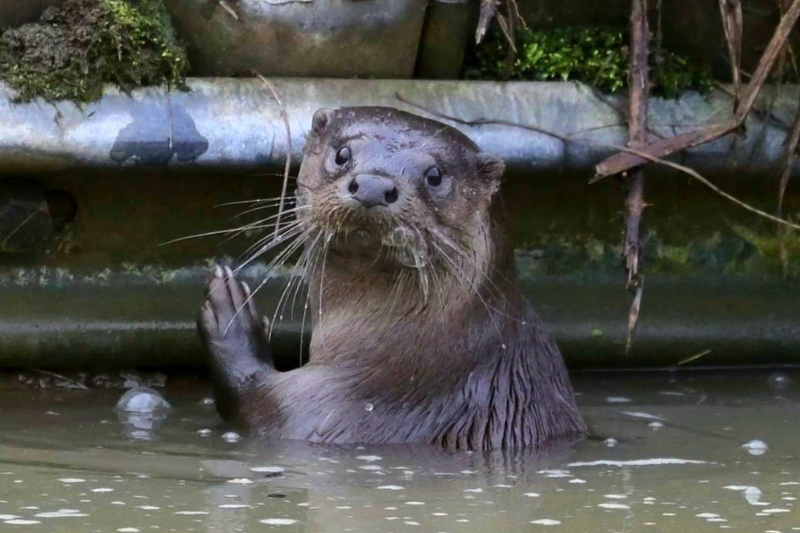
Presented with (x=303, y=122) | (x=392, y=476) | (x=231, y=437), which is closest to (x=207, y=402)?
(x=231, y=437)

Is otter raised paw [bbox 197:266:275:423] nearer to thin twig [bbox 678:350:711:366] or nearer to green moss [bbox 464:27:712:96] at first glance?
green moss [bbox 464:27:712:96]

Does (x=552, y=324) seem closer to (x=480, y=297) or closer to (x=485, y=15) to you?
(x=480, y=297)

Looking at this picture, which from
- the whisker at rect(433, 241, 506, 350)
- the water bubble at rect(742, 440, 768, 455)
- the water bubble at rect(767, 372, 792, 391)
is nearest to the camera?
the water bubble at rect(742, 440, 768, 455)

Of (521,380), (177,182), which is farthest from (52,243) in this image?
(521,380)

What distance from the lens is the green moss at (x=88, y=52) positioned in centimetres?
430

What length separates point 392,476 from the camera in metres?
3.65

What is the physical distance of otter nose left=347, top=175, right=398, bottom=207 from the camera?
3.88 meters

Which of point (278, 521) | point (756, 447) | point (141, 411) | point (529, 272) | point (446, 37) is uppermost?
point (446, 37)

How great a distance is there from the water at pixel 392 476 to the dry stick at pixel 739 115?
73cm

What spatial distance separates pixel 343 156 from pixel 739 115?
120 cm

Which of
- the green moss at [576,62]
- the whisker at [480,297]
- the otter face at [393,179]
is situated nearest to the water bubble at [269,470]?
the otter face at [393,179]

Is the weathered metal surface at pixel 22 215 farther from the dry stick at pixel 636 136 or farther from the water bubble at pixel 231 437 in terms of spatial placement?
the dry stick at pixel 636 136

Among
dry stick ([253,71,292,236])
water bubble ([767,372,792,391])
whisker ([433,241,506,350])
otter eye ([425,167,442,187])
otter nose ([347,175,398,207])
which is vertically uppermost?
dry stick ([253,71,292,236])

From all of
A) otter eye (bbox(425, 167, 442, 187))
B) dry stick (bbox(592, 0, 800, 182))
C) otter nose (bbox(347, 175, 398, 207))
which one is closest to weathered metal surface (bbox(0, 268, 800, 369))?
dry stick (bbox(592, 0, 800, 182))
